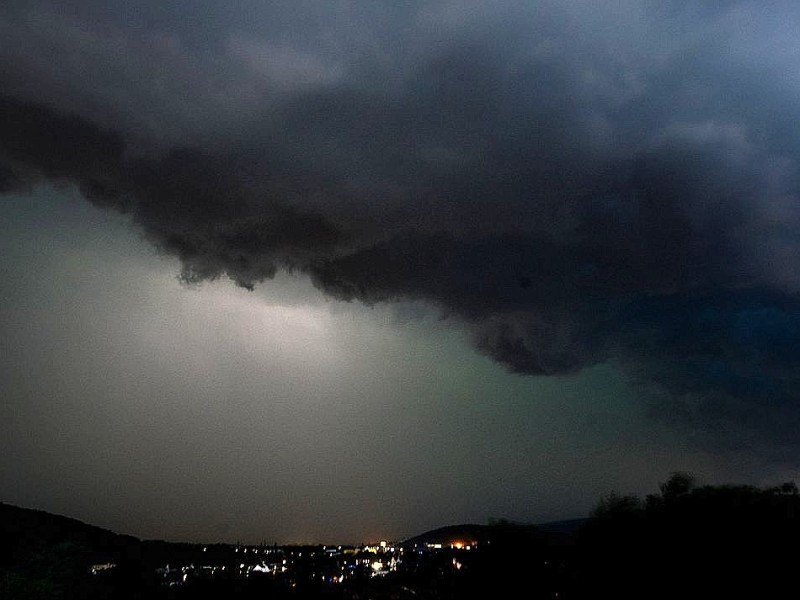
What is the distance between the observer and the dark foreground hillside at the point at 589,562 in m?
39.1

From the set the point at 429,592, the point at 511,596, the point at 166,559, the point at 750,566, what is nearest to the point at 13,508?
the point at 166,559

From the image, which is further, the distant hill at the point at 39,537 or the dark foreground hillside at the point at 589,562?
the distant hill at the point at 39,537

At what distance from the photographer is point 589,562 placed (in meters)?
52.1

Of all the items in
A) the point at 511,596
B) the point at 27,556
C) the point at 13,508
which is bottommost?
the point at 511,596

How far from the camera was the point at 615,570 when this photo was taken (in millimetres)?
47531

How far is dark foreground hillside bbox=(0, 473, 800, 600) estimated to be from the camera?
3909cm

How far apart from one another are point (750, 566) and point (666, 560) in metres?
5.40

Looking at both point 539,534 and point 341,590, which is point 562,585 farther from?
Answer: point 341,590

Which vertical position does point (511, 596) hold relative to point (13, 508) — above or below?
below

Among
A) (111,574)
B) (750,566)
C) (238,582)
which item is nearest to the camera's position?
(750,566)

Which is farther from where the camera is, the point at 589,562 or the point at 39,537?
the point at 39,537

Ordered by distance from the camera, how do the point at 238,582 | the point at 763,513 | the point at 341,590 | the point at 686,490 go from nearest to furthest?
1. the point at 763,513
2. the point at 686,490
3. the point at 238,582
4. the point at 341,590

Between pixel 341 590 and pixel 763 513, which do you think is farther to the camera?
pixel 341 590

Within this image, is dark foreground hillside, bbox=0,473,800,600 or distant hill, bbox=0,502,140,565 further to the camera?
distant hill, bbox=0,502,140,565
